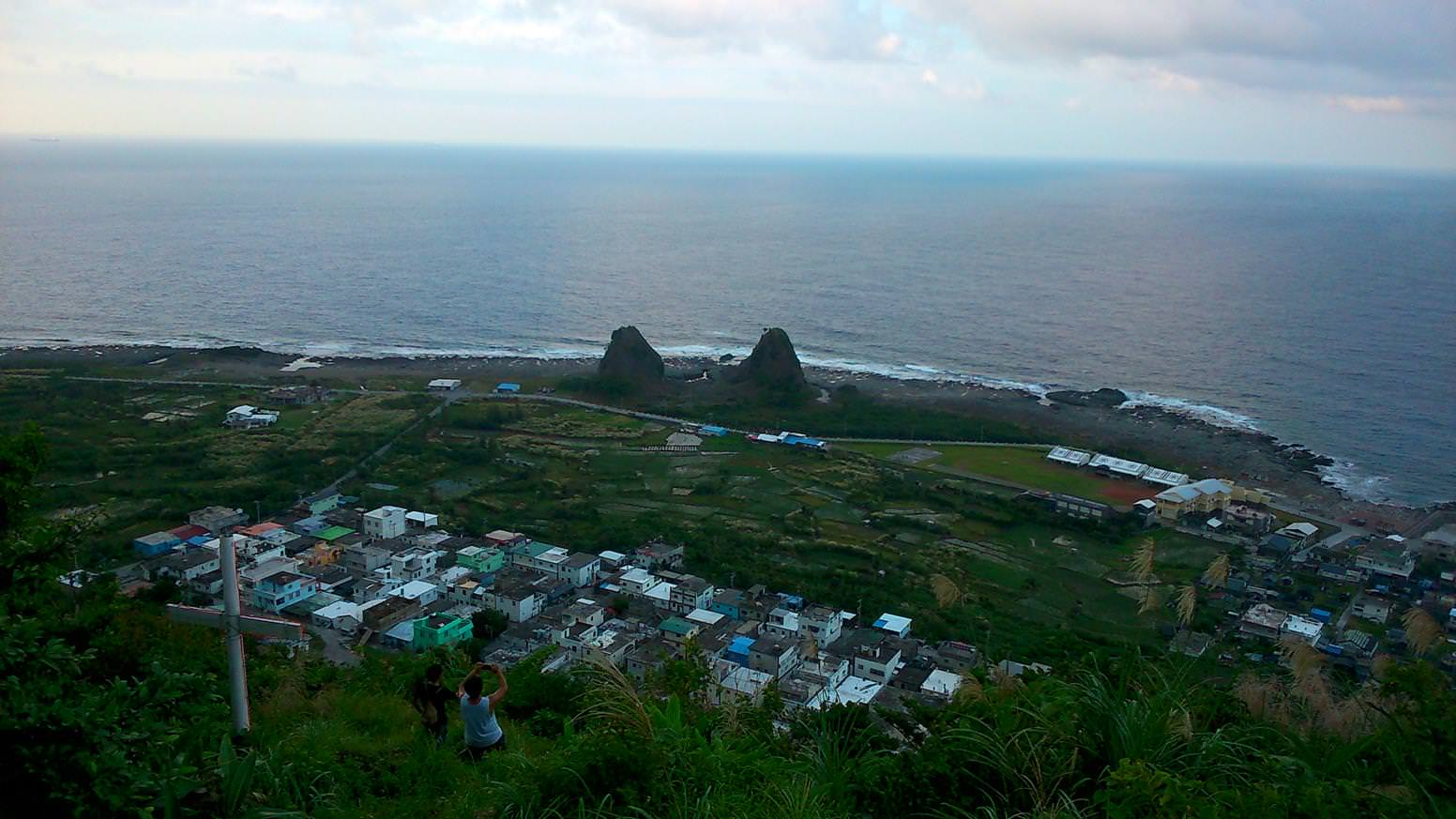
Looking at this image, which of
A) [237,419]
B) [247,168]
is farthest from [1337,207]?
[247,168]

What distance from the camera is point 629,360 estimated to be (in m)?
35.0

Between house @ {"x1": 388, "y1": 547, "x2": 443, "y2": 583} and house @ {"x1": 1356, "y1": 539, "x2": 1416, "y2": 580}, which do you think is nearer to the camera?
house @ {"x1": 388, "y1": 547, "x2": 443, "y2": 583}

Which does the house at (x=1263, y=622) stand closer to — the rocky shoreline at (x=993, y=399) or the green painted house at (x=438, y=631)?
the rocky shoreline at (x=993, y=399)

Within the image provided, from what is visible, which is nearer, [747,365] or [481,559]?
[481,559]

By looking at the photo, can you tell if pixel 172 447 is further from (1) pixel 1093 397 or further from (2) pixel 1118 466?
(1) pixel 1093 397

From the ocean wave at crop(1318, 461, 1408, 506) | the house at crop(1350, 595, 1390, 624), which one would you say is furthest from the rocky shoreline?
the house at crop(1350, 595, 1390, 624)

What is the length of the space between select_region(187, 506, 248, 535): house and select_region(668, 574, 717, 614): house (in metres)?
10.3

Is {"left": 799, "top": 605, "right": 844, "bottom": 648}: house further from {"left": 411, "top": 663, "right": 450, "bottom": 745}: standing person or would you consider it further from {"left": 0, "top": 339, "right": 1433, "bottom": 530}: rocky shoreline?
{"left": 0, "top": 339, "right": 1433, "bottom": 530}: rocky shoreline

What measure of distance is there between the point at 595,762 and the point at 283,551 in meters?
17.9

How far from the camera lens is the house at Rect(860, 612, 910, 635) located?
16875 millimetres

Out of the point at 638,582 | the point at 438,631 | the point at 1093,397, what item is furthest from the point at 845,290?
the point at 438,631

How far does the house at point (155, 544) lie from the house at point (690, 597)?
10.5 meters

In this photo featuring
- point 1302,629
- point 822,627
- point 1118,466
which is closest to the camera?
point 822,627

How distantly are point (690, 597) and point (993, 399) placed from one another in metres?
21.8
